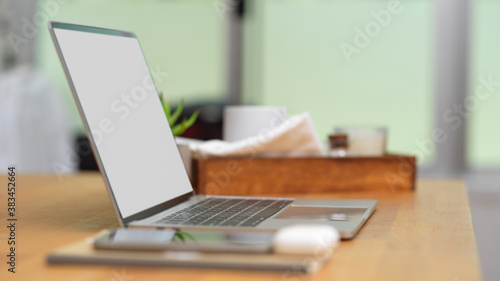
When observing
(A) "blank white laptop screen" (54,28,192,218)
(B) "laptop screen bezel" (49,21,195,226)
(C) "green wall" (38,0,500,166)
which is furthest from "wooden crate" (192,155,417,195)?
(C) "green wall" (38,0,500,166)

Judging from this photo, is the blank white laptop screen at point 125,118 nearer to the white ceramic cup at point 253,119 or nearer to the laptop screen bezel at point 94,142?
the laptop screen bezel at point 94,142

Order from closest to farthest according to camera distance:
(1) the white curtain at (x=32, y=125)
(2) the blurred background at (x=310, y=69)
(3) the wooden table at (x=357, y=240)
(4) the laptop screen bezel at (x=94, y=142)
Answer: (3) the wooden table at (x=357, y=240), (4) the laptop screen bezel at (x=94, y=142), (2) the blurred background at (x=310, y=69), (1) the white curtain at (x=32, y=125)

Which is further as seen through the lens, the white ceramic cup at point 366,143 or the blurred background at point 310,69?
the blurred background at point 310,69

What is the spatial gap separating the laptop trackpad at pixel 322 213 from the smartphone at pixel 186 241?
0.20 meters

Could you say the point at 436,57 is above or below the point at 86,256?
above

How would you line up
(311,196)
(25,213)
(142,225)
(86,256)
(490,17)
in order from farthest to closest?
(490,17)
(311,196)
(25,213)
(142,225)
(86,256)

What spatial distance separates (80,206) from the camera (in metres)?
1.25

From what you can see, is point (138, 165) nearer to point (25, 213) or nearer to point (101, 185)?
point (25, 213)

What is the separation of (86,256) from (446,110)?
102 inches

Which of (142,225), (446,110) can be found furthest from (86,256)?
(446,110)

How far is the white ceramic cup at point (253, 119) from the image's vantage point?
1.53 m

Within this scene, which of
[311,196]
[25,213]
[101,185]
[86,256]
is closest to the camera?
[86,256]

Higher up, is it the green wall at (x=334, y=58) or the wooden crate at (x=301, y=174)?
the green wall at (x=334, y=58)

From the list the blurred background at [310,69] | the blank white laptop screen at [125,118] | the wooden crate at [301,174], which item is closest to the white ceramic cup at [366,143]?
the wooden crate at [301,174]
